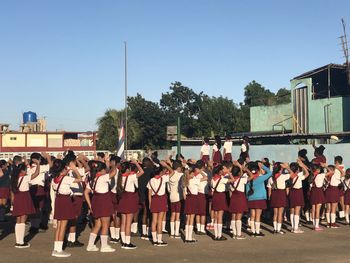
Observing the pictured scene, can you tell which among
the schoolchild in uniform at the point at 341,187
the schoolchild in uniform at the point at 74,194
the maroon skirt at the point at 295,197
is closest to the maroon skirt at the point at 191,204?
the schoolchild in uniform at the point at 74,194

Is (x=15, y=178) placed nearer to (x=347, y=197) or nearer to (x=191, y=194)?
(x=191, y=194)

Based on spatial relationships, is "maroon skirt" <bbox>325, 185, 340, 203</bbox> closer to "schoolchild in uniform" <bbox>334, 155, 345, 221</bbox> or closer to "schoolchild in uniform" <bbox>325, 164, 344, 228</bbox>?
"schoolchild in uniform" <bbox>325, 164, 344, 228</bbox>

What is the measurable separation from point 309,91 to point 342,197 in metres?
18.0

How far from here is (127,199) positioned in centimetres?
942

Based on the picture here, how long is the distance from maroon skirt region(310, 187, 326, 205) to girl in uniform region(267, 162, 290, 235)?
3.25ft

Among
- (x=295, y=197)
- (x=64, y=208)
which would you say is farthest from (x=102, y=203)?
(x=295, y=197)

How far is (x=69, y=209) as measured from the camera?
8633mm

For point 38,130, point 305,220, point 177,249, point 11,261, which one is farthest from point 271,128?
point 38,130

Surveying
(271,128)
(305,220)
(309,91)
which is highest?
(309,91)

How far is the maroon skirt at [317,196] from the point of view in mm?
11961

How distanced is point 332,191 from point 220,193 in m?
3.74

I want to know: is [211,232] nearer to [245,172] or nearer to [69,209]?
[245,172]

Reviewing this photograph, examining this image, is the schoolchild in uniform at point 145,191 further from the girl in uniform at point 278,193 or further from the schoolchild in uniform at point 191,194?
the girl in uniform at point 278,193

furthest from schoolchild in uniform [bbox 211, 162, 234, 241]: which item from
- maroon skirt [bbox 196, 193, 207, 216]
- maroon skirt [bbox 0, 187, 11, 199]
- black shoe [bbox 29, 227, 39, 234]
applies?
maroon skirt [bbox 0, 187, 11, 199]
